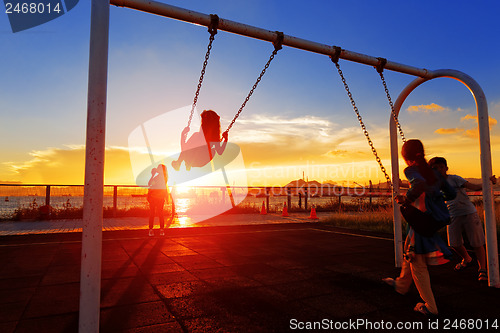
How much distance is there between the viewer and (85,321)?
266cm

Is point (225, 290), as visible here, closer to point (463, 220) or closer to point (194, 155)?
point (194, 155)

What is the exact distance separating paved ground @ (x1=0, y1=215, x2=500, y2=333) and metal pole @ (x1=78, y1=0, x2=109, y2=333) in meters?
0.53

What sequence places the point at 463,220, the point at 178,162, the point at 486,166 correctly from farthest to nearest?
the point at 178,162 < the point at 463,220 < the point at 486,166

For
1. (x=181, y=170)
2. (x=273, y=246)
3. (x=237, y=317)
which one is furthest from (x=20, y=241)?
(x=237, y=317)

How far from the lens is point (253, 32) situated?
4.46m

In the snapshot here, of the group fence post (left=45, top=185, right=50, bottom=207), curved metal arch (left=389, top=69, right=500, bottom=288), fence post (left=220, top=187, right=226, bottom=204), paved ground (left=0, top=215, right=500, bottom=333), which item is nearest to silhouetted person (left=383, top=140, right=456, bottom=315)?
paved ground (left=0, top=215, right=500, bottom=333)

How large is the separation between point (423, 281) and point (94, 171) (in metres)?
3.48

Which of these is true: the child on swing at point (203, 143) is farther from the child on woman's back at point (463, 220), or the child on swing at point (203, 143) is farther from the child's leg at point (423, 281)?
the child on woman's back at point (463, 220)

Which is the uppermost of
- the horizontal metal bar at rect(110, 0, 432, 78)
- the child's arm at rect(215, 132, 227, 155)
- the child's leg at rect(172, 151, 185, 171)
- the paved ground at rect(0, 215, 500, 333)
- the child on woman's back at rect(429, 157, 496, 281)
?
the horizontal metal bar at rect(110, 0, 432, 78)

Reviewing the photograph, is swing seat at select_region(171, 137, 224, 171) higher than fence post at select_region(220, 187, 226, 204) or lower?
higher

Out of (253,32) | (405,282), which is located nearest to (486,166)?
(405,282)

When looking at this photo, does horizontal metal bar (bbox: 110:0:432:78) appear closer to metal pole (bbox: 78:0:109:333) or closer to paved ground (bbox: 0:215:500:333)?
metal pole (bbox: 78:0:109:333)

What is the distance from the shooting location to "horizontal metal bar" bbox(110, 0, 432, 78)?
149 inches

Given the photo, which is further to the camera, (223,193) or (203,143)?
(223,193)
